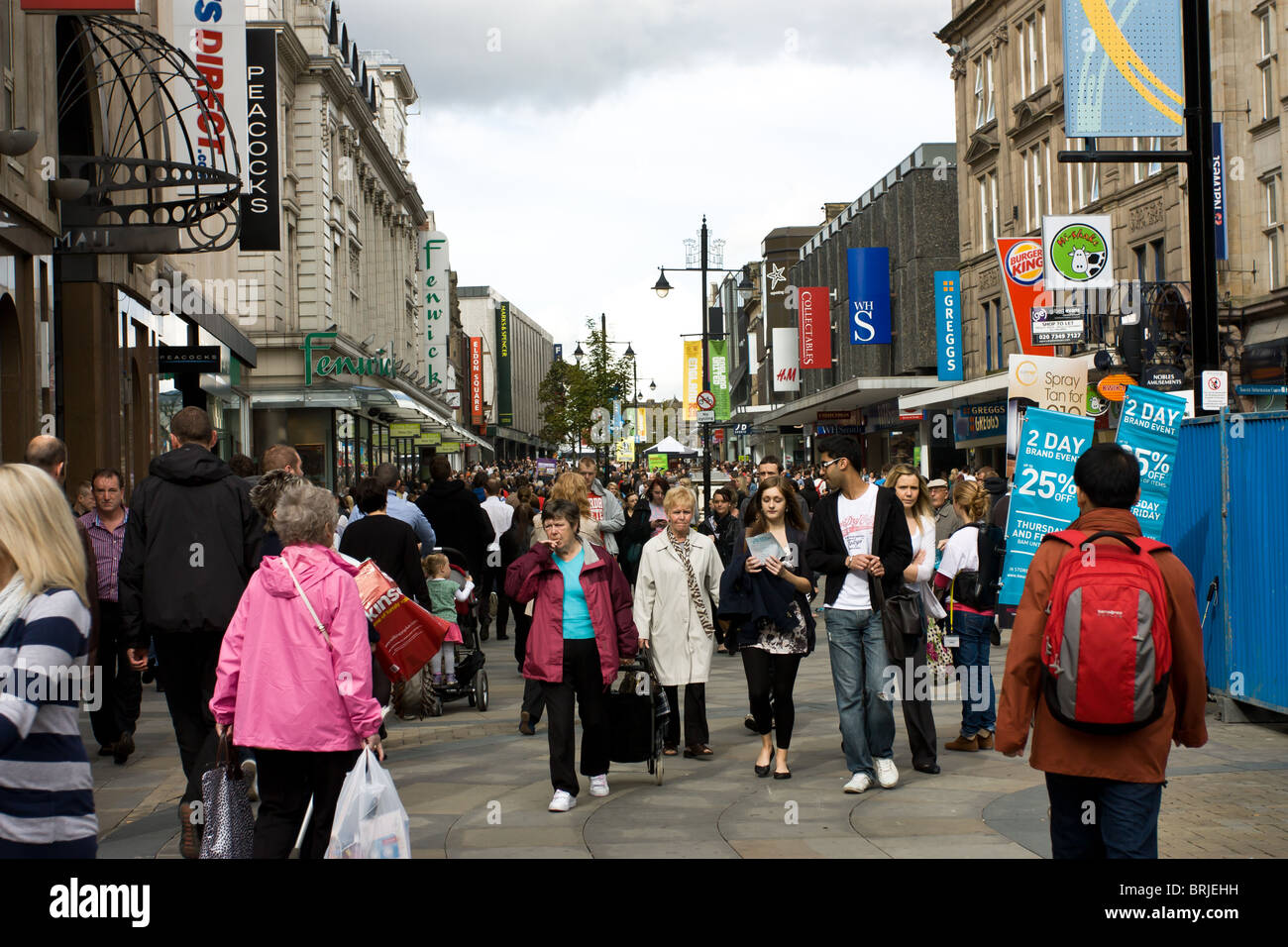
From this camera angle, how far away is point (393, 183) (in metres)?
58.6

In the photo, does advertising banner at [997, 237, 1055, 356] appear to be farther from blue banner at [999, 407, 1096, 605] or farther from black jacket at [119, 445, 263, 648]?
black jacket at [119, 445, 263, 648]

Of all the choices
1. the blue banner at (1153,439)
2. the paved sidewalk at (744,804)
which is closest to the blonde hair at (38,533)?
the paved sidewalk at (744,804)

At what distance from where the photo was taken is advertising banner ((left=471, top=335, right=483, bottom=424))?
10056 cm

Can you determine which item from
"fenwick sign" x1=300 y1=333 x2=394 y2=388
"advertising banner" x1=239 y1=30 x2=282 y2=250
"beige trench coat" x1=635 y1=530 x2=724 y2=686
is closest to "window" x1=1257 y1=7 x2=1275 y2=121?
"advertising banner" x1=239 y1=30 x2=282 y2=250

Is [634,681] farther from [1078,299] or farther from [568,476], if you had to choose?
[1078,299]

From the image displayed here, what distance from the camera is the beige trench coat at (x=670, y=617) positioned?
8.89 m

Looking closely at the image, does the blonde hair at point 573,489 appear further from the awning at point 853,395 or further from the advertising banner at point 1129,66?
the awning at point 853,395

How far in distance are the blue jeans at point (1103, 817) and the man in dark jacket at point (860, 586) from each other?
349 centimetres

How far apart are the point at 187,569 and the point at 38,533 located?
3214 mm

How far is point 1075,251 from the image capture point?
826 inches

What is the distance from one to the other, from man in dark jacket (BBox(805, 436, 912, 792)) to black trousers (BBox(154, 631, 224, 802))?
354 cm
